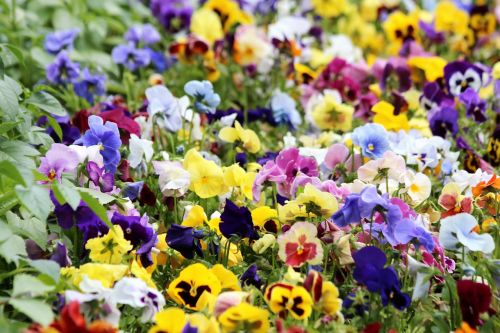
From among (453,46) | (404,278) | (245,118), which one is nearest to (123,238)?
(404,278)

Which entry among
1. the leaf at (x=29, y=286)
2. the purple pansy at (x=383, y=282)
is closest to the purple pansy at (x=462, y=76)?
the purple pansy at (x=383, y=282)

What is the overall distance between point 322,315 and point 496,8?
336cm

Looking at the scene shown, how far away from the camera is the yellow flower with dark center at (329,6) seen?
15.0 ft

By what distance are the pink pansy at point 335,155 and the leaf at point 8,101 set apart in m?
0.87

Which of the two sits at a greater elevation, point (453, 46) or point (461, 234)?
point (461, 234)

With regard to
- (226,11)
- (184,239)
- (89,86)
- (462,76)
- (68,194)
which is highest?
(68,194)

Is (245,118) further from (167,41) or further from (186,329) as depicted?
(186,329)

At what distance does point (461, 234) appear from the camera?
1.99 metres

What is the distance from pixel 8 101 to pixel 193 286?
629mm

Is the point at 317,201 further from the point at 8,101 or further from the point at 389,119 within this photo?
the point at 389,119

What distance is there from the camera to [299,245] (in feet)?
6.73

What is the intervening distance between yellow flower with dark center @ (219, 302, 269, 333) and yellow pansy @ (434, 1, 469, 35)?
278 centimetres

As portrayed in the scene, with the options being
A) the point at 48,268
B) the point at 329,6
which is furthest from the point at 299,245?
the point at 329,6

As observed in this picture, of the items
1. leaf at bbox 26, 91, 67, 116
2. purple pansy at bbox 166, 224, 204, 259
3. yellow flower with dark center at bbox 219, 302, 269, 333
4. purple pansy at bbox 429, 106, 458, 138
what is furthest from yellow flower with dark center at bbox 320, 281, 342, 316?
purple pansy at bbox 429, 106, 458, 138
